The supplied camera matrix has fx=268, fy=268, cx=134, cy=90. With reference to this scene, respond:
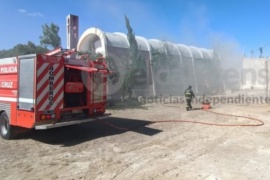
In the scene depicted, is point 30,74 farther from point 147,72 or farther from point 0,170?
point 147,72

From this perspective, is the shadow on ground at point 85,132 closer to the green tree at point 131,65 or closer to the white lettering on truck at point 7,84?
the white lettering on truck at point 7,84

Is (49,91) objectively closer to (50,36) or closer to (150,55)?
(50,36)

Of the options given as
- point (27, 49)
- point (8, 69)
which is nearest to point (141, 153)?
point (8, 69)

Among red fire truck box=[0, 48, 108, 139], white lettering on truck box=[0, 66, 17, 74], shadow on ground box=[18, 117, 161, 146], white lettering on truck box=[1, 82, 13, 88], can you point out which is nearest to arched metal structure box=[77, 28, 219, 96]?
shadow on ground box=[18, 117, 161, 146]

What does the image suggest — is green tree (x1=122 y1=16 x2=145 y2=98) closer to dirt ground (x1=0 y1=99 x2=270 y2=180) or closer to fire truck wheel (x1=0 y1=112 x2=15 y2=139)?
dirt ground (x1=0 y1=99 x2=270 y2=180)

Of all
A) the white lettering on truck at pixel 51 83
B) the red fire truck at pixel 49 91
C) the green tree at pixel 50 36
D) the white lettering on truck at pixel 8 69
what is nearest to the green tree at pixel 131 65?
the green tree at pixel 50 36

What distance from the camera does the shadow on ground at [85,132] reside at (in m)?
8.49

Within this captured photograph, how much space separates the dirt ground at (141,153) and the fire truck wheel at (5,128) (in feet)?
0.86

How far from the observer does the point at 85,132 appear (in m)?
9.58

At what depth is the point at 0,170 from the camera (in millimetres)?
5828

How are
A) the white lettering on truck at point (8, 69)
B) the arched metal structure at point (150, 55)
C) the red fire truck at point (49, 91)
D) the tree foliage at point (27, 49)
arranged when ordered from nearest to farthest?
the red fire truck at point (49, 91) → the white lettering on truck at point (8, 69) → the tree foliage at point (27, 49) → the arched metal structure at point (150, 55)

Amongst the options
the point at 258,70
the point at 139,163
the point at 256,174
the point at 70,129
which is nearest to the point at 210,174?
the point at 256,174

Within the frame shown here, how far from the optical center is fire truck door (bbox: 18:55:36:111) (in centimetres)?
761

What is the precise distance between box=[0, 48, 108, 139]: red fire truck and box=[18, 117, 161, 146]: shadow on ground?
0.61 metres
